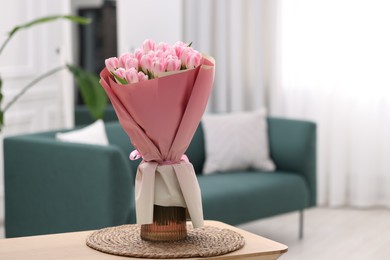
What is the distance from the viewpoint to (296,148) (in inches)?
188

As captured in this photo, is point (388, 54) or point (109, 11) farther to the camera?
point (109, 11)

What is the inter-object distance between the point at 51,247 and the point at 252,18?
424 cm

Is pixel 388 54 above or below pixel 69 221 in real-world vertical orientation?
above

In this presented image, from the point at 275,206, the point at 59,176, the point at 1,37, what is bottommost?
the point at 275,206

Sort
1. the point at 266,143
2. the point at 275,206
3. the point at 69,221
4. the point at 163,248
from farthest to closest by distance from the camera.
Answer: the point at 266,143 → the point at 275,206 → the point at 69,221 → the point at 163,248

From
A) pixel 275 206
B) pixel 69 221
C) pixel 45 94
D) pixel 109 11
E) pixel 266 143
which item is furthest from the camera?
pixel 109 11

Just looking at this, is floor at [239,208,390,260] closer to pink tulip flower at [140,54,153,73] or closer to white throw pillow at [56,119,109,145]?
white throw pillow at [56,119,109,145]

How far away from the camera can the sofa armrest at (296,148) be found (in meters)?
4.78

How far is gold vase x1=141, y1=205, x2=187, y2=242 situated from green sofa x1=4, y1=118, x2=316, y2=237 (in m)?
1.71

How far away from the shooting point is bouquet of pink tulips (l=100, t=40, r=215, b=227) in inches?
72.2

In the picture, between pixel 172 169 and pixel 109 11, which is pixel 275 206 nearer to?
pixel 109 11

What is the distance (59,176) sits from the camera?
3838mm

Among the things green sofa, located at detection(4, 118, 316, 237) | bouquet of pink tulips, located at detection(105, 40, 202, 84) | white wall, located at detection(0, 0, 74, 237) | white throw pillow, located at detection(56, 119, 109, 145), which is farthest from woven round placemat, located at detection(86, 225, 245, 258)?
white wall, located at detection(0, 0, 74, 237)

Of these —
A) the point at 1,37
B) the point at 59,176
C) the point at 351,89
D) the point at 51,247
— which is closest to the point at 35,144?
the point at 59,176
